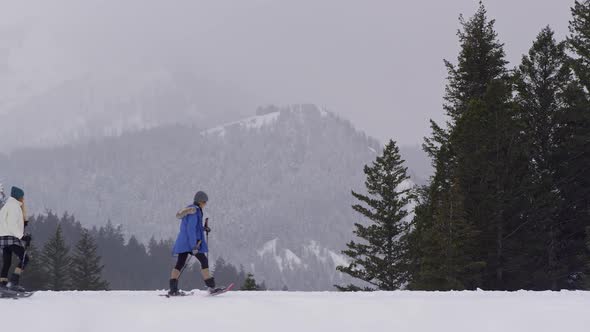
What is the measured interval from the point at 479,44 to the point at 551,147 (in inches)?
263

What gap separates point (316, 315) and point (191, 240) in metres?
3.83

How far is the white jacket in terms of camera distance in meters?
10.9

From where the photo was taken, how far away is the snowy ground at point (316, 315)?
7.56 metres

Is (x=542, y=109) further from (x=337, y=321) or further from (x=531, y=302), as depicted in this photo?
(x=337, y=321)

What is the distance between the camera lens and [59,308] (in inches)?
369

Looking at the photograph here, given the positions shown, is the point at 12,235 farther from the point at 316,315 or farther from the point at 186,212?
the point at 316,315

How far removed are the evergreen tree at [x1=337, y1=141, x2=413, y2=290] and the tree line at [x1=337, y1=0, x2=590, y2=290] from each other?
0.14 m

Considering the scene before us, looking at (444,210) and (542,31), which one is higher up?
(542,31)

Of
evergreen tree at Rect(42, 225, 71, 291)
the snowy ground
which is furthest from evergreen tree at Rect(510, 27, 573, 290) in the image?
evergreen tree at Rect(42, 225, 71, 291)

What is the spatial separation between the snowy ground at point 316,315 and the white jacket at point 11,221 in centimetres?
182

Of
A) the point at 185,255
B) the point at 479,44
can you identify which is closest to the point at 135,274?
the point at 479,44

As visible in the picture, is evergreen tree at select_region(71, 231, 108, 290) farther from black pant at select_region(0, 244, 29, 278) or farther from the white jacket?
the white jacket

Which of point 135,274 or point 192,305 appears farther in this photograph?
point 135,274

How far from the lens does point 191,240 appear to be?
1112 centimetres
